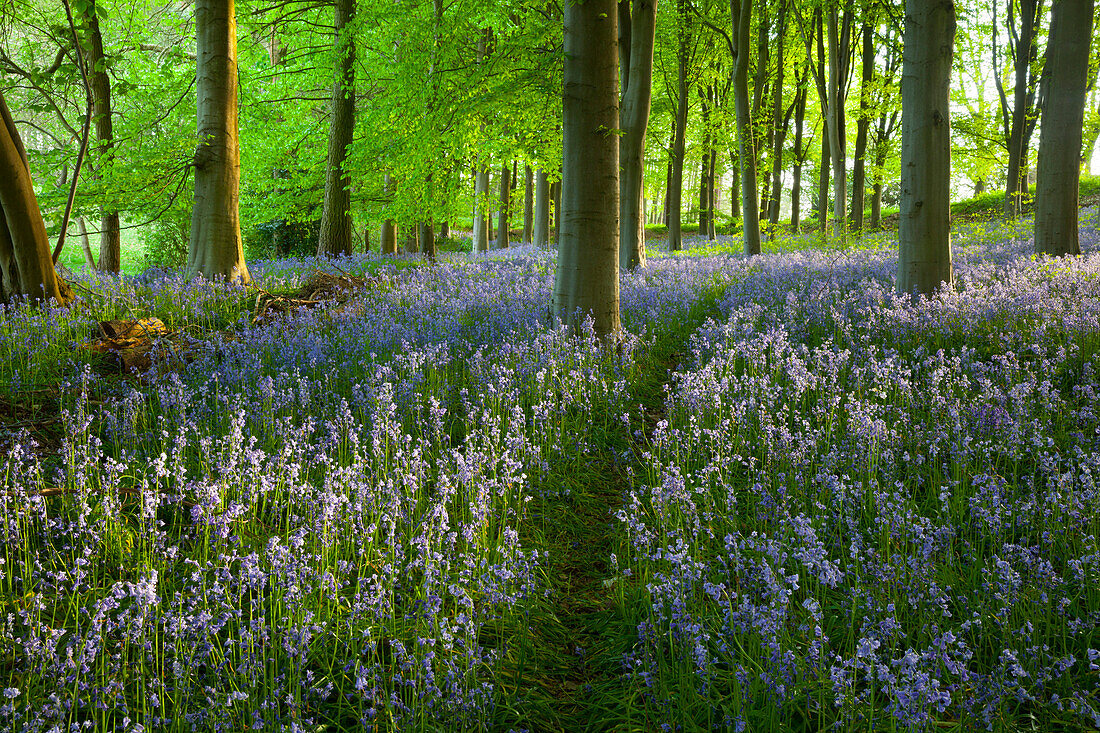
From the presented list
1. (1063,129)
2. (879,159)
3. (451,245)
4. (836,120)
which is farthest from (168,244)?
(879,159)

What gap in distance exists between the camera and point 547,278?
11.0 metres

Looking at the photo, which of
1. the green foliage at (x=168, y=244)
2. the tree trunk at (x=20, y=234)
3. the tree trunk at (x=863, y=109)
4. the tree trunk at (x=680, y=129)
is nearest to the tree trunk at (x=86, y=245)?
the green foliage at (x=168, y=244)

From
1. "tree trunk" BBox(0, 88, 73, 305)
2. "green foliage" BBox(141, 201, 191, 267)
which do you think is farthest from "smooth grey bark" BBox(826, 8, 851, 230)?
"green foliage" BBox(141, 201, 191, 267)

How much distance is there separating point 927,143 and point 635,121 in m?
6.22

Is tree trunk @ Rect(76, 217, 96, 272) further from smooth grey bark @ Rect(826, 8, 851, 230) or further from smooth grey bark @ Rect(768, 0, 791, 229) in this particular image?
smooth grey bark @ Rect(768, 0, 791, 229)

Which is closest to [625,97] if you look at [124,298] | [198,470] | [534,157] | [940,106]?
[534,157]

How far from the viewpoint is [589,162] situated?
6.52 meters

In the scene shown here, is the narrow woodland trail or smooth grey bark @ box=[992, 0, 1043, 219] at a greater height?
smooth grey bark @ box=[992, 0, 1043, 219]

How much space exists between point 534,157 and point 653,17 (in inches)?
142

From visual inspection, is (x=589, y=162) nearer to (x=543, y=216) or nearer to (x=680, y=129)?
(x=680, y=129)

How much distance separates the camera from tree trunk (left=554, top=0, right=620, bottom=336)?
645 cm

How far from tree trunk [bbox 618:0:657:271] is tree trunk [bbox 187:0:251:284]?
6667mm

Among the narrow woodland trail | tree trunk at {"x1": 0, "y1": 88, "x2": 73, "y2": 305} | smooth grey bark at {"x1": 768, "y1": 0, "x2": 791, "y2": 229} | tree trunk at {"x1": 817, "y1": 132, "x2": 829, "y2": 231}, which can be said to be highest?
smooth grey bark at {"x1": 768, "y1": 0, "x2": 791, "y2": 229}

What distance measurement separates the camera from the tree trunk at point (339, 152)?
13.5 metres
